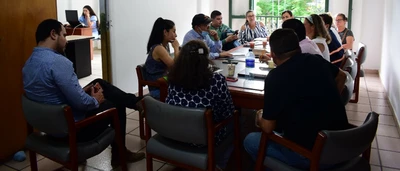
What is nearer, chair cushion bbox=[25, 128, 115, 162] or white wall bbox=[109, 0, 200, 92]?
chair cushion bbox=[25, 128, 115, 162]

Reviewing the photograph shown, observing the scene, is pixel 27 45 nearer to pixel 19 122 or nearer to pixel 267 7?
pixel 19 122

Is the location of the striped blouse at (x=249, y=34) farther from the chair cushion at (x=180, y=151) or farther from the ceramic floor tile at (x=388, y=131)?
the chair cushion at (x=180, y=151)

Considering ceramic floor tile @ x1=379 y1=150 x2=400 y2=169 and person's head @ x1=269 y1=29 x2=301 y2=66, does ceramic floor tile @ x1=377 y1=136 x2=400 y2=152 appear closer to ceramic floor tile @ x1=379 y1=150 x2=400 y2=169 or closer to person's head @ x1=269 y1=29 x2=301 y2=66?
ceramic floor tile @ x1=379 y1=150 x2=400 y2=169

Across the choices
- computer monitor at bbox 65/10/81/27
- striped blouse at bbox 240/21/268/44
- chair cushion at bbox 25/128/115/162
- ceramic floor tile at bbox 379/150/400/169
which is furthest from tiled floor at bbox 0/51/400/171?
computer monitor at bbox 65/10/81/27

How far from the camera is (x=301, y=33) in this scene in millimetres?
2758

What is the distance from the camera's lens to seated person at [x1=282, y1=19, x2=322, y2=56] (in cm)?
271

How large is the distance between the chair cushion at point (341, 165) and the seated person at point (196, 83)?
400 millimetres

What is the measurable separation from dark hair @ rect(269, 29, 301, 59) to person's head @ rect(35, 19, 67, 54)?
53.1 inches

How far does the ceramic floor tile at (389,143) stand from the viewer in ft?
10.1

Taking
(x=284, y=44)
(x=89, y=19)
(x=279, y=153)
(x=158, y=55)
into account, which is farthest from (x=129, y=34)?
(x=89, y=19)

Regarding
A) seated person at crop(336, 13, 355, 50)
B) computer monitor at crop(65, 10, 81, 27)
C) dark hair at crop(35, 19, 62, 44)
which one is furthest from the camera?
computer monitor at crop(65, 10, 81, 27)

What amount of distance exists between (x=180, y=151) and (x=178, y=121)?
0.75ft

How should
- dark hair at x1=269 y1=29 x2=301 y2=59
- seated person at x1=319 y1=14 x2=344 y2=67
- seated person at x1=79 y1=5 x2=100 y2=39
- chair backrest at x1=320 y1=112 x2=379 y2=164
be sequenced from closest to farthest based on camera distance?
chair backrest at x1=320 y1=112 x2=379 y2=164
dark hair at x1=269 y1=29 x2=301 y2=59
seated person at x1=319 y1=14 x2=344 y2=67
seated person at x1=79 y1=5 x2=100 y2=39

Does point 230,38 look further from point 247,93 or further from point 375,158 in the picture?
Result: point 247,93
